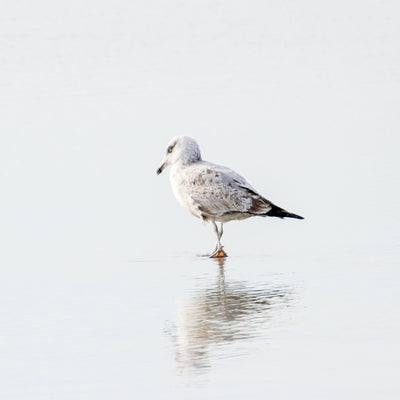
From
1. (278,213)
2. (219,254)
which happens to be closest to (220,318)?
(219,254)

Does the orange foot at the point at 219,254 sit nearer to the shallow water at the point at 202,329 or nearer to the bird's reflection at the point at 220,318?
the shallow water at the point at 202,329

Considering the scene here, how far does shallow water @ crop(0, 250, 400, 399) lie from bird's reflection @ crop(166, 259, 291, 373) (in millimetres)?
10

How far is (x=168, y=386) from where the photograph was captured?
6.34m

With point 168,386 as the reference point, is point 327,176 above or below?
above

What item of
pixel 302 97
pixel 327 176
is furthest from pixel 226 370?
pixel 302 97

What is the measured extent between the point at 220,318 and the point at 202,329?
0.35 m

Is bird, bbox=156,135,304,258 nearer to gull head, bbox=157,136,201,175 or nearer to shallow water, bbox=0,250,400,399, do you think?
gull head, bbox=157,136,201,175

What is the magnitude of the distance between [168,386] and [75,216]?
6.64m

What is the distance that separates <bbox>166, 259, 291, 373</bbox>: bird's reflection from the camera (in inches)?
274

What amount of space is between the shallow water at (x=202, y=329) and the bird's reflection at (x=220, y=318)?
0.01 m

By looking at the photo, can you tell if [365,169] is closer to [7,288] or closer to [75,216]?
[75,216]

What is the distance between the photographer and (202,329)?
300 inches

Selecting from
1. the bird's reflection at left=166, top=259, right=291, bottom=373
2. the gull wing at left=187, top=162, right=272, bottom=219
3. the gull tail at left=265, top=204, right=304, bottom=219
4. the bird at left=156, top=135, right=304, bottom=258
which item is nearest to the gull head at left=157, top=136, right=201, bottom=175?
the bird at left=156, top=135, right=304, bottom=258

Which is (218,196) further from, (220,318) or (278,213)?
(220,318)
